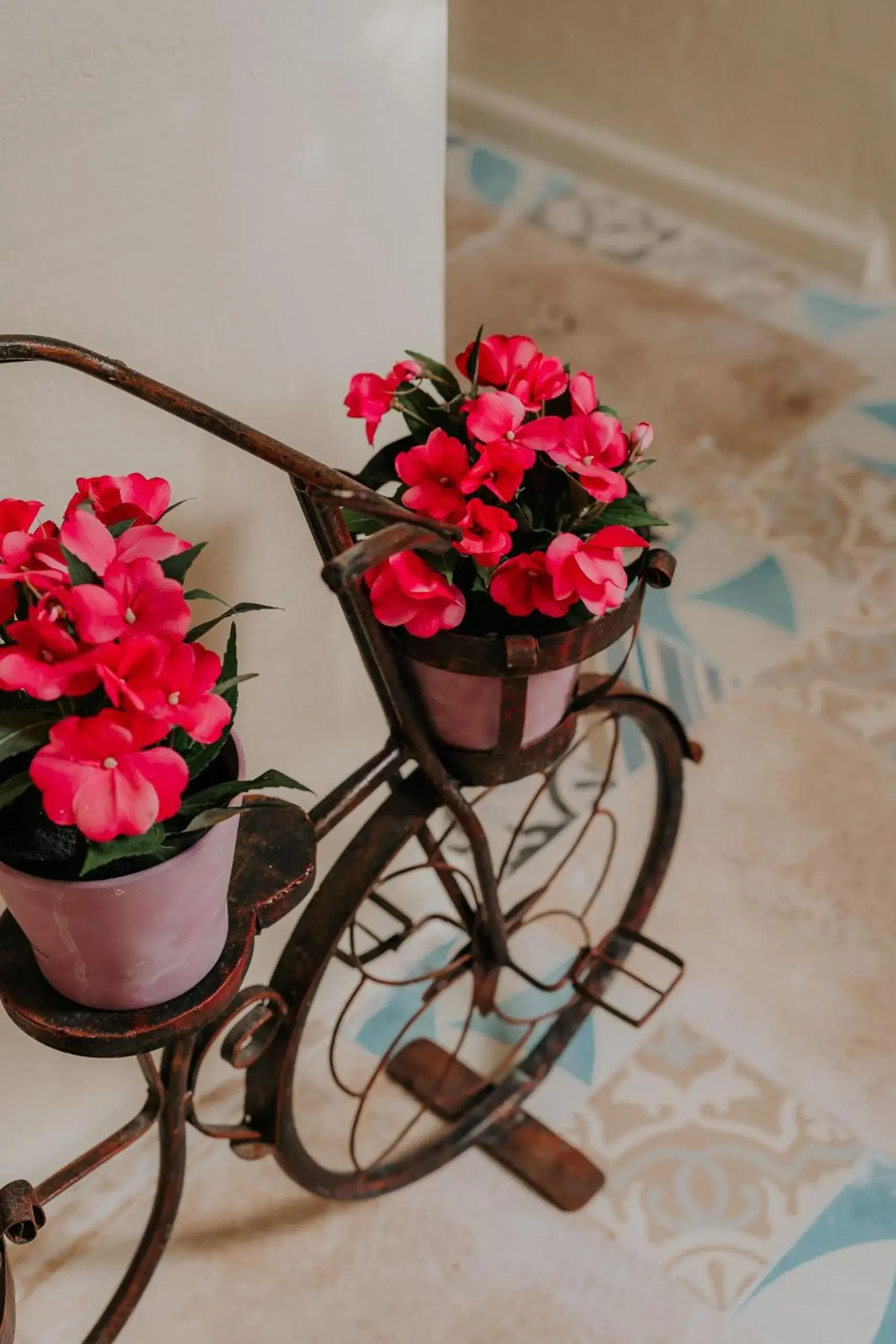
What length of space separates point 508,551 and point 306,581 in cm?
31

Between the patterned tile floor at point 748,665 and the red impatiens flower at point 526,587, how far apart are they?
0.71 metres

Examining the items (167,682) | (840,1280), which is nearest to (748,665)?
(840,1280)

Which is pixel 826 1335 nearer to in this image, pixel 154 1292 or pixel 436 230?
pixel 154 1292

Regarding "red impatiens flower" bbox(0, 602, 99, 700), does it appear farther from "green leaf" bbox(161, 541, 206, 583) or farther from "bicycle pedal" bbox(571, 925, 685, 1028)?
"bicycle pedal" bbox(571, 925, 685, 1028)

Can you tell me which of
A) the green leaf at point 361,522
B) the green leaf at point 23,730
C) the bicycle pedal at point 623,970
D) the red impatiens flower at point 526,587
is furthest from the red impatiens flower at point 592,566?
the bicycle pedal at point 623,970

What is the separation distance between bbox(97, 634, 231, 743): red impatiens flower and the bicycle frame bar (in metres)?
0.08

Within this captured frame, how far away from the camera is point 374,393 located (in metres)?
0.90

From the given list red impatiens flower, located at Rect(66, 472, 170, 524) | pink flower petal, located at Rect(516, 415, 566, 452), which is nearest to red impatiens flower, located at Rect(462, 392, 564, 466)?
pink flower petal, located at Rect(516, 415, 566, 452)

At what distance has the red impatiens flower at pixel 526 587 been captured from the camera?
863 mm

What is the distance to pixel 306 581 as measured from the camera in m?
1.13

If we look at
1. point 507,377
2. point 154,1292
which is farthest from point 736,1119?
point 507,377

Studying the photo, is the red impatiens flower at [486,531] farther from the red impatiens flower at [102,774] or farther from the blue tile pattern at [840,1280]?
the blue tile pattern at [840,1280]

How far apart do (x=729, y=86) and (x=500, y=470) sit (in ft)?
6.85

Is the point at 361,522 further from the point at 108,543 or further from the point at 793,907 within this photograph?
the point at 793,907
